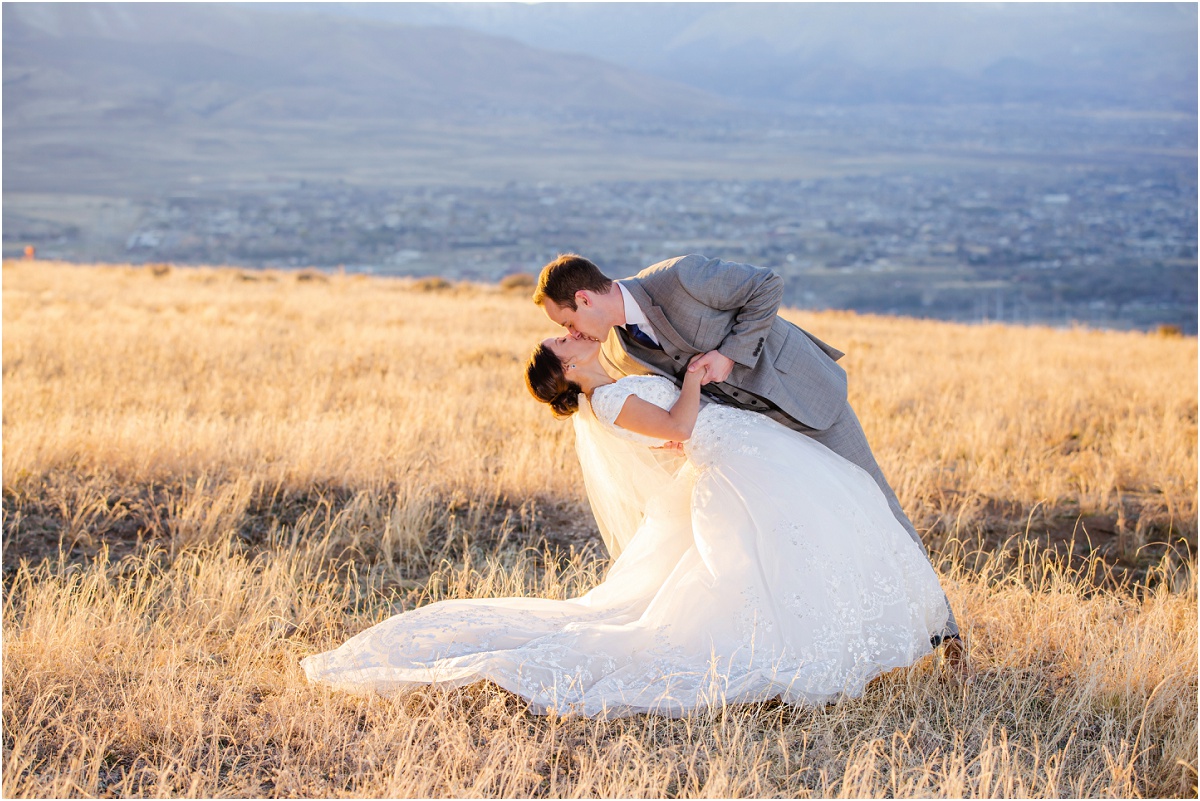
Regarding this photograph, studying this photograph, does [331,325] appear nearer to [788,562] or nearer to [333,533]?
[333,533]

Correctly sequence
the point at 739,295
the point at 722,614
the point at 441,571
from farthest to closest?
1. the point at 441,571
2. the point at 739,295
3. the point at 722,614

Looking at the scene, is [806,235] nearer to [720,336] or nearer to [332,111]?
[720,336]

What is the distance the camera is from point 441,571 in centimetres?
534

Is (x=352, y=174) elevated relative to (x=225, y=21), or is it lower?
lower

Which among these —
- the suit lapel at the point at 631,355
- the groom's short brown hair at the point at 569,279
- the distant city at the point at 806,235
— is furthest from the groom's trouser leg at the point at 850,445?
the distant city at the point at 806,235

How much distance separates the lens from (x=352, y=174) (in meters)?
120

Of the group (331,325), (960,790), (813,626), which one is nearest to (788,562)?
(813,626)

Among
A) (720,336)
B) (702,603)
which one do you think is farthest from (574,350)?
(702,603)

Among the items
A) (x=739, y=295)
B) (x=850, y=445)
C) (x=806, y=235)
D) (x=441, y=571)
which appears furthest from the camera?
(x=806, y=235)

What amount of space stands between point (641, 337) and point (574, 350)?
29 centimetres

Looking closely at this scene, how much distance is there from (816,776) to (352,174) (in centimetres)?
12348

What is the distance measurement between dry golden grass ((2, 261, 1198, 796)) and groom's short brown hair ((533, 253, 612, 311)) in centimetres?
151

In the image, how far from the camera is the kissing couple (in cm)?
372

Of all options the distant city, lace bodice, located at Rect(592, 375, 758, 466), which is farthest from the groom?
the distant city
